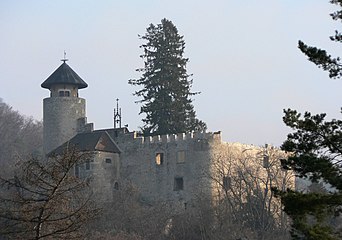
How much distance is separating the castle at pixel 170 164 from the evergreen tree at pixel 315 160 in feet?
99.8

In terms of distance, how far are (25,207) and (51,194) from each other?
159cm

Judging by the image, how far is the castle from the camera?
48.0 metres

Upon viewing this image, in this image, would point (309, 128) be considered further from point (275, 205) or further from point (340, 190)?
point (275, 205)

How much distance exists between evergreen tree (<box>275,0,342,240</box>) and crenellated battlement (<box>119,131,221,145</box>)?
101ft

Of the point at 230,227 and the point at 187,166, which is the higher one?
the point at 187,166

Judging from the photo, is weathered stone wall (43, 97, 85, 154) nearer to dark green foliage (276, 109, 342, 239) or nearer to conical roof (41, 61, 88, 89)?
conical roof (41, 61, 88, 89)

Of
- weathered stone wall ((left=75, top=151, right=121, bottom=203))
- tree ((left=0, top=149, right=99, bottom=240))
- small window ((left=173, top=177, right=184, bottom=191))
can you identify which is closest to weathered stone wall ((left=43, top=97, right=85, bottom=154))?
weathered stone wall ((left=75, top=151, right=121, bottom=203))

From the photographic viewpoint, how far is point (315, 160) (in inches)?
659

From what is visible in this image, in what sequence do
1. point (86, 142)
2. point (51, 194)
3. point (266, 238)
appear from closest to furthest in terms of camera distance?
point (51, 194), point (266, 238), point (86, 142)

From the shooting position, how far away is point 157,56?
181 ft

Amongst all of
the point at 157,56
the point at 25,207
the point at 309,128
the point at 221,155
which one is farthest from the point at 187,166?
the point at 309,128

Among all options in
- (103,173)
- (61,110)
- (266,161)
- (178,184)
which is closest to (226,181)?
(178,184)

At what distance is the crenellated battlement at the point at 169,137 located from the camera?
48.3 metres

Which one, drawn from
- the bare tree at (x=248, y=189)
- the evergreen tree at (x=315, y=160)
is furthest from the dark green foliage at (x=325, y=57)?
the bare tree at (x=248, y=189)
